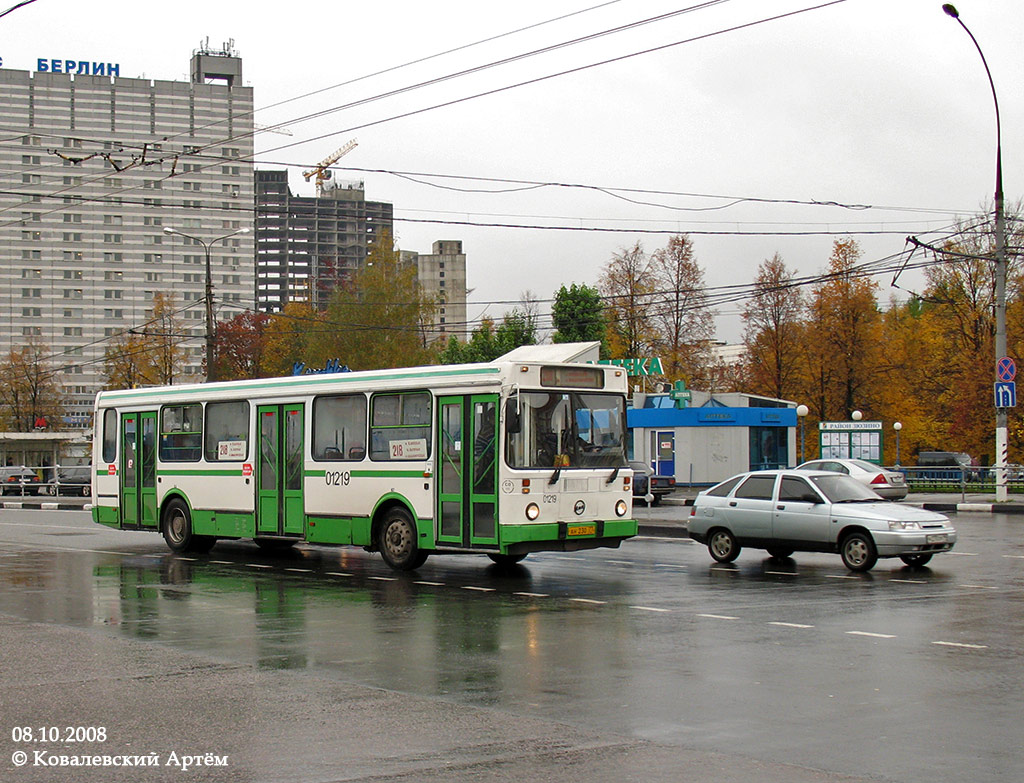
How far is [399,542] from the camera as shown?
60.2 feet

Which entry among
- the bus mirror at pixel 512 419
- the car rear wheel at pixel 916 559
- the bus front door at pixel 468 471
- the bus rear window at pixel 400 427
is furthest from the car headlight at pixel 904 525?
the bus rear window at pixel 400 427

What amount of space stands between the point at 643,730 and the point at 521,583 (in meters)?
9.31

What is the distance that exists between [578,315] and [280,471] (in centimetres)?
5551

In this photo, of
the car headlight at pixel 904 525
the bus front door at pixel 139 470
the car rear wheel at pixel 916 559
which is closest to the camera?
the car headlight at pixel 904 525

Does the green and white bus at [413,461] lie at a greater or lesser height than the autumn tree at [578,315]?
lesser

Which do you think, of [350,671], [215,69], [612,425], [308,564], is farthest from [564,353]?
[215,69]

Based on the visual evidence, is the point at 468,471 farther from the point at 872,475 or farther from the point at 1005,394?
the point at 1005,394

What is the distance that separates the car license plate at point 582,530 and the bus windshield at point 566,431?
88 cm

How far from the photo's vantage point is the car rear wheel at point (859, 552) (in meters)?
17.6

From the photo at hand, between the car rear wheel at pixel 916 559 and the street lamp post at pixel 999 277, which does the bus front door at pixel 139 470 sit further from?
the street lamp post at pixel 999 277

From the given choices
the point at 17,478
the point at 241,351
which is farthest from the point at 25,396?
the point at 17,478

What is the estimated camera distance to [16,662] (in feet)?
34.5

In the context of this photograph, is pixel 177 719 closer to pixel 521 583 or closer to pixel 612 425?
pixel 521 583

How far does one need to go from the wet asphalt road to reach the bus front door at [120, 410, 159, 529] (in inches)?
195
